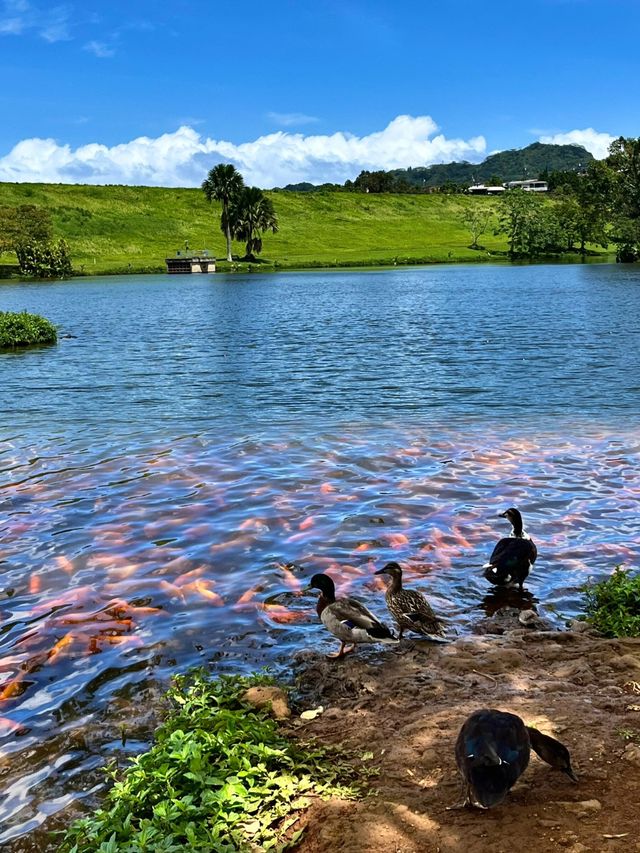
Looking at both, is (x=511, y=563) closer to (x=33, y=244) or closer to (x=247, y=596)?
(x=247, y=596)

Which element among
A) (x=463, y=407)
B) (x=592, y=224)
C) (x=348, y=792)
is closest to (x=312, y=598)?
(x=348, y=792)

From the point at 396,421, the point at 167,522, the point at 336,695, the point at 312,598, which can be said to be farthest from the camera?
the point at 396,421

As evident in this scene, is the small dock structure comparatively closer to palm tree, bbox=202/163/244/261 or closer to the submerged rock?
palm tree, bbox=202/163/244/261

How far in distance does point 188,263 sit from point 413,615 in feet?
500

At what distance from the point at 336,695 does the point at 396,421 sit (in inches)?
639

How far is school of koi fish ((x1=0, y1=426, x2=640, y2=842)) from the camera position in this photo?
30.5ft

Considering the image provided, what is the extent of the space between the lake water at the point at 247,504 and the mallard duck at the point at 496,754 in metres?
3.40

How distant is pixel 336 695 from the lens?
839 cm

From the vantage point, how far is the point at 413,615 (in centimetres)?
960

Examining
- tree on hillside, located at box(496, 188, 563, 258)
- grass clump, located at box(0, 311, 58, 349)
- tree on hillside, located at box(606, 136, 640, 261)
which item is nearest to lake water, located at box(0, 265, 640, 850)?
grass clump, located at box(0, 311, 58, 349)

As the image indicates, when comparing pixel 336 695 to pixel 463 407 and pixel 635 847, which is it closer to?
pixel 635 847

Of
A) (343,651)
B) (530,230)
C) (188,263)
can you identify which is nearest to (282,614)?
(343,651)

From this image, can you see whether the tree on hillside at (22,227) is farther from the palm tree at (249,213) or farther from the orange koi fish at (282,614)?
the orange koi fish at (282,614)

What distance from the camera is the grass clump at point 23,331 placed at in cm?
4519
